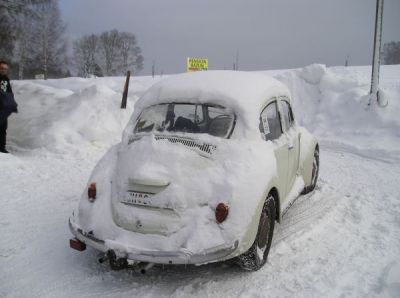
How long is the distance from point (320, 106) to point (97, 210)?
11.5 m

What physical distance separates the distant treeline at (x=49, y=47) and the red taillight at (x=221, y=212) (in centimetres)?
2194

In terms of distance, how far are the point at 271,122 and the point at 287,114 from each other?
2.77 ft

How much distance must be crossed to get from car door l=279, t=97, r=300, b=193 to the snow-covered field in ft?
1.93

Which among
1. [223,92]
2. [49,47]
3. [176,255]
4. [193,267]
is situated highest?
[49,47]

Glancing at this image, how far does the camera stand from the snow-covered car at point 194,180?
340 centimetres

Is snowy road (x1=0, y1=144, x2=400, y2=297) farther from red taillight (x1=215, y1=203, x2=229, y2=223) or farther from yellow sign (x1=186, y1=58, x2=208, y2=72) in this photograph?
yellow sign (x1=186, y1=58, x2=208, y2=72)

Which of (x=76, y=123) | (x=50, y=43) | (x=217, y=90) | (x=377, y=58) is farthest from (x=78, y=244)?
(x=50, y=43)

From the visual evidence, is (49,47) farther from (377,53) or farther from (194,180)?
(194,180)

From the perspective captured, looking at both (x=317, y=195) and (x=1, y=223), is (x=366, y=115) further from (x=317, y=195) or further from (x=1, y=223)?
(x=1, y=223)

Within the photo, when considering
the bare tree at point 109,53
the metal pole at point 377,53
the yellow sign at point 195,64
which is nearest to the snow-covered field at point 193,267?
the metal pole at point 377,53

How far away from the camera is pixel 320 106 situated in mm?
13984

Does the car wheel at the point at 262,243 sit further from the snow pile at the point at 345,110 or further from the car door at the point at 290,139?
the snow pile at the point at 345,110

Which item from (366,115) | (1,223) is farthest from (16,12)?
(1,223)

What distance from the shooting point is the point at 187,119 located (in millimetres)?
4449
